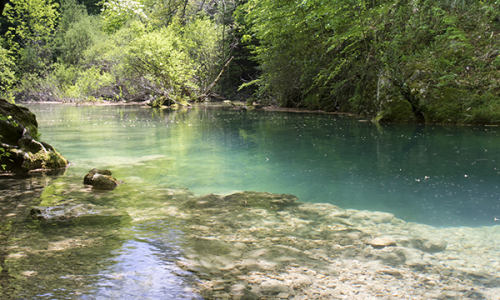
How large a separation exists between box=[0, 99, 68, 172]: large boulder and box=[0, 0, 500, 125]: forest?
13.7 ft

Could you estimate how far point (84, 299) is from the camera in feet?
8.39

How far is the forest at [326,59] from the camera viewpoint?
44.6ft

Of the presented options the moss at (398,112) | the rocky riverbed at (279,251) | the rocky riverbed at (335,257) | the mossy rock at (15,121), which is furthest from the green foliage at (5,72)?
the moss at (398,112)

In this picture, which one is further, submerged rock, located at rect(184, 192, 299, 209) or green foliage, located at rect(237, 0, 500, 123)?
green foliage, located at rect(237, 0, 500, 123)

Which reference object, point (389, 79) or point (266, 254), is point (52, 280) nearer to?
point (266, 254)

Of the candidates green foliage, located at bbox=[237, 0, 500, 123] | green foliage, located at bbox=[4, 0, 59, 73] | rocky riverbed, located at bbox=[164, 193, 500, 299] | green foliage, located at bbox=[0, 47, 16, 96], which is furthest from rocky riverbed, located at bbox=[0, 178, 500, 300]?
green foliage, located at bbox=[4, 0, 59, 73]

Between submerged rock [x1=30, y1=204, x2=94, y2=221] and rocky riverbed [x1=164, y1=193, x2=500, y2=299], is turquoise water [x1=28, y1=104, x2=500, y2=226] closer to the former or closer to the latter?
rocky riverbed [x1=164, y1=193, x2=500, y2=299]

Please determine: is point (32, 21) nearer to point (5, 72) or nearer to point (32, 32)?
point (32, 32)

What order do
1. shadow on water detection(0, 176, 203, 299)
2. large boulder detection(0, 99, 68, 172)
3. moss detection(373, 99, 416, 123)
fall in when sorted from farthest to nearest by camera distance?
moss detection(373, 99, 416, 123) < large boulder detection(0, 99, 68, 172) < shadow on water detection(0, 176, 203, 299)

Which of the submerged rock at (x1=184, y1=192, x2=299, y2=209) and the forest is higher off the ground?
the forest

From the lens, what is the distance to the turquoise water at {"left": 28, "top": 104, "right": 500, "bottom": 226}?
531 centimetres

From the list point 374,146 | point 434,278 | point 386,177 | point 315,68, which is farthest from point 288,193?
point 315,68

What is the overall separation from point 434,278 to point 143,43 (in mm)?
26041

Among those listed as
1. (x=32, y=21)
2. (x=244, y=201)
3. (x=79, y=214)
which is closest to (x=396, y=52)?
(x=244, y=201)
